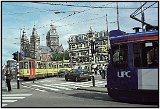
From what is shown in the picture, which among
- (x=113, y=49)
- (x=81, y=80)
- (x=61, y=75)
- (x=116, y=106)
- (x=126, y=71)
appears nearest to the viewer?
(x=116, y=106)

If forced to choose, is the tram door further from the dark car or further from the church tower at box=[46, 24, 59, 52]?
the church tower at box=[46, 24, 59, 52]

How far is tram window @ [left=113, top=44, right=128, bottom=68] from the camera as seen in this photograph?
13869 millimetres

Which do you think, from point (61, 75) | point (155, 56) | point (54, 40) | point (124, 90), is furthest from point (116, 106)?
point (54, 40)

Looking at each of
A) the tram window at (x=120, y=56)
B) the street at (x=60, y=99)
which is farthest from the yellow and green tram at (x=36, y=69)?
the tram window at (x=120, y=56)

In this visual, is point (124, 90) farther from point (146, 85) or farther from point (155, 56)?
point (155, 56)

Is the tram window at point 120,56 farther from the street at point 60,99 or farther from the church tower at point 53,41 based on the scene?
the church tower at point 53,41

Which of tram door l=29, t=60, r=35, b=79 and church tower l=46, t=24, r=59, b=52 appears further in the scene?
church tower l=46, t=24, r=59, b=52

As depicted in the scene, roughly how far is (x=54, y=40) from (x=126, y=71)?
A: 587ft

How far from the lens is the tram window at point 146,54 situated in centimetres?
1297

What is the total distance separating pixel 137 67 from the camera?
43.8 feet

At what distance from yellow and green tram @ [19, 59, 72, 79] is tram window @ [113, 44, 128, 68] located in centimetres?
2640

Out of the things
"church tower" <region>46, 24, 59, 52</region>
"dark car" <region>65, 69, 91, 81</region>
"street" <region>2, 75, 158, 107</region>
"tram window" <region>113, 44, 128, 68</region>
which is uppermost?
"church tower" <region>46, 24, 59, 52</region>

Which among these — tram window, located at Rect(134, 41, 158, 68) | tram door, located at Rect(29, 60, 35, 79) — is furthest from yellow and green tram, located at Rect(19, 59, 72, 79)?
tram window, located at Rect(134, 41, 158, 68)

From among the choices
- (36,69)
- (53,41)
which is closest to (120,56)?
(36,69)
